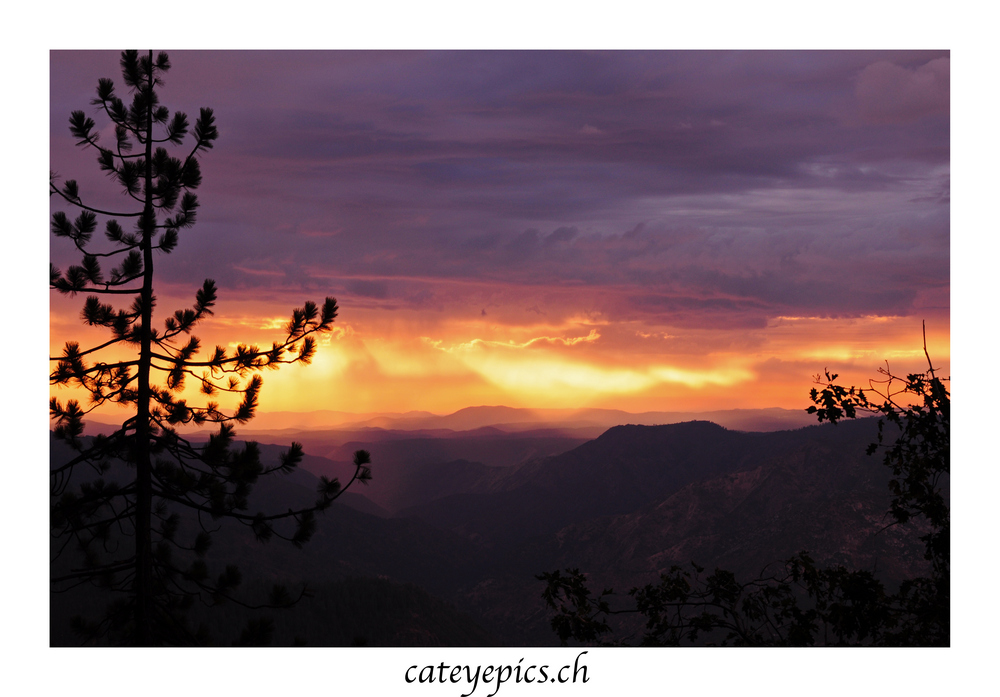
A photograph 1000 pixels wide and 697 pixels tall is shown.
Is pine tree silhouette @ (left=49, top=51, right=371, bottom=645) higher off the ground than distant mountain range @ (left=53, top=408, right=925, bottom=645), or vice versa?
pine tree silhouette @ (left=49, top=51, right=371, bottom=645)

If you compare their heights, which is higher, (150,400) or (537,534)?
(150,400)

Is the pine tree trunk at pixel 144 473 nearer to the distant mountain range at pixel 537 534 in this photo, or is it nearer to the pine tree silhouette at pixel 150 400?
the pine tree silhouette at pixel 150 400

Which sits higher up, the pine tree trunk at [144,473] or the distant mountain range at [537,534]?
the pine tree trunk at [144,473]

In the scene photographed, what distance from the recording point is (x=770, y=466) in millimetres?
178250

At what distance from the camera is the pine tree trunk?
1056 centimetres

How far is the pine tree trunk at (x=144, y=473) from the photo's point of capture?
10.6 meters

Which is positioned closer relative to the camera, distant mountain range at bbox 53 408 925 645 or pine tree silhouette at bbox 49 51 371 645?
pine tree silhouette at bbox 49 51 371 645

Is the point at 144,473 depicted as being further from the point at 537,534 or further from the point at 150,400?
the point at 537,534

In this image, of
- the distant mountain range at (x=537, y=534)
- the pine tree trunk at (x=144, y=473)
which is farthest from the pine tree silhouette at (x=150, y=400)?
the distant mountain range at (x=537, y=534)

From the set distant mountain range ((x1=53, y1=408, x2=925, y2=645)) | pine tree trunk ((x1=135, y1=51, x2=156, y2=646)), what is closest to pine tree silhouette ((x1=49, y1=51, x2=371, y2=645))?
pine tree trunk ((x1=135, y1=51, x2=156, y2=646))

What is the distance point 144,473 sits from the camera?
10.6 metres

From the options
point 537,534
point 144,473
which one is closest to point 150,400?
point 144,473

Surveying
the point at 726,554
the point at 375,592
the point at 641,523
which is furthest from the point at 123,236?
the point at 641,523

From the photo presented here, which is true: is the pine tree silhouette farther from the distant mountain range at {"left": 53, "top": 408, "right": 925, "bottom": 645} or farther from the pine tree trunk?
the distant mountain range at {"left": 53, "top": 408, "right": 925, "bottom": 645}
